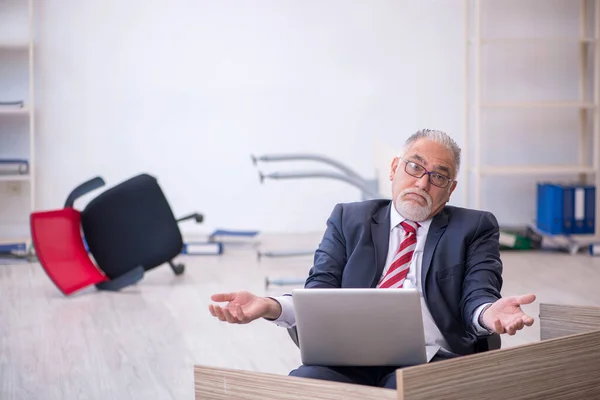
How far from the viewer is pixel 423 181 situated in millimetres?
2352

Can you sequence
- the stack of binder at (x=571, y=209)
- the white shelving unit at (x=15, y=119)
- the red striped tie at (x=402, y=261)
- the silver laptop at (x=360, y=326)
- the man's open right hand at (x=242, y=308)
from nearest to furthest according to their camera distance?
the silver laptop at (x=360, y=326), the man's open right hand at (x=242, y=308), the red striped tie at (x=402, y=261), the stack of binder at (x=571, y=209), the white shelving unit at (x=15, y=119)

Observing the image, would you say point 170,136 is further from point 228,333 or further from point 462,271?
point 462,271

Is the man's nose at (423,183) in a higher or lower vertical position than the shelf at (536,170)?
higher

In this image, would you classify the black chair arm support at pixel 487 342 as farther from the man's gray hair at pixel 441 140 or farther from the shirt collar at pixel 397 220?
the man's gray hair at pixel 441 140

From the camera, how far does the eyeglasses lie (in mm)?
2365

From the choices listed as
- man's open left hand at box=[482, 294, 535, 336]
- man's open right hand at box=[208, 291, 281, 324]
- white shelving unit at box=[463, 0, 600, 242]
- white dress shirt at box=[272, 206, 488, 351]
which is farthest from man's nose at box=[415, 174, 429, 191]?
white shelving unit at box=[463, 0, 600, 242]

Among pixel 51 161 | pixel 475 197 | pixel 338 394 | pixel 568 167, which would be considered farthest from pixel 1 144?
Answer: pixel 338 394

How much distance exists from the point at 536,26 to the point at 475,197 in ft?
4.47

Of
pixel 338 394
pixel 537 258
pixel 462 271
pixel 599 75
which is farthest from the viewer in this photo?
pixel 599 75

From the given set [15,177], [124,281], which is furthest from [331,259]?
[15,177]

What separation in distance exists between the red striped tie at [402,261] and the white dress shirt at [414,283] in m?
0.01

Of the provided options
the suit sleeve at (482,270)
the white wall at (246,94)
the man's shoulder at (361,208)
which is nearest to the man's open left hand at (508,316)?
the suit sleeve at (482,270)

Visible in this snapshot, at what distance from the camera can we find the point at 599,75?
253 inches

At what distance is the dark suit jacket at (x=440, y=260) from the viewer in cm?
227
